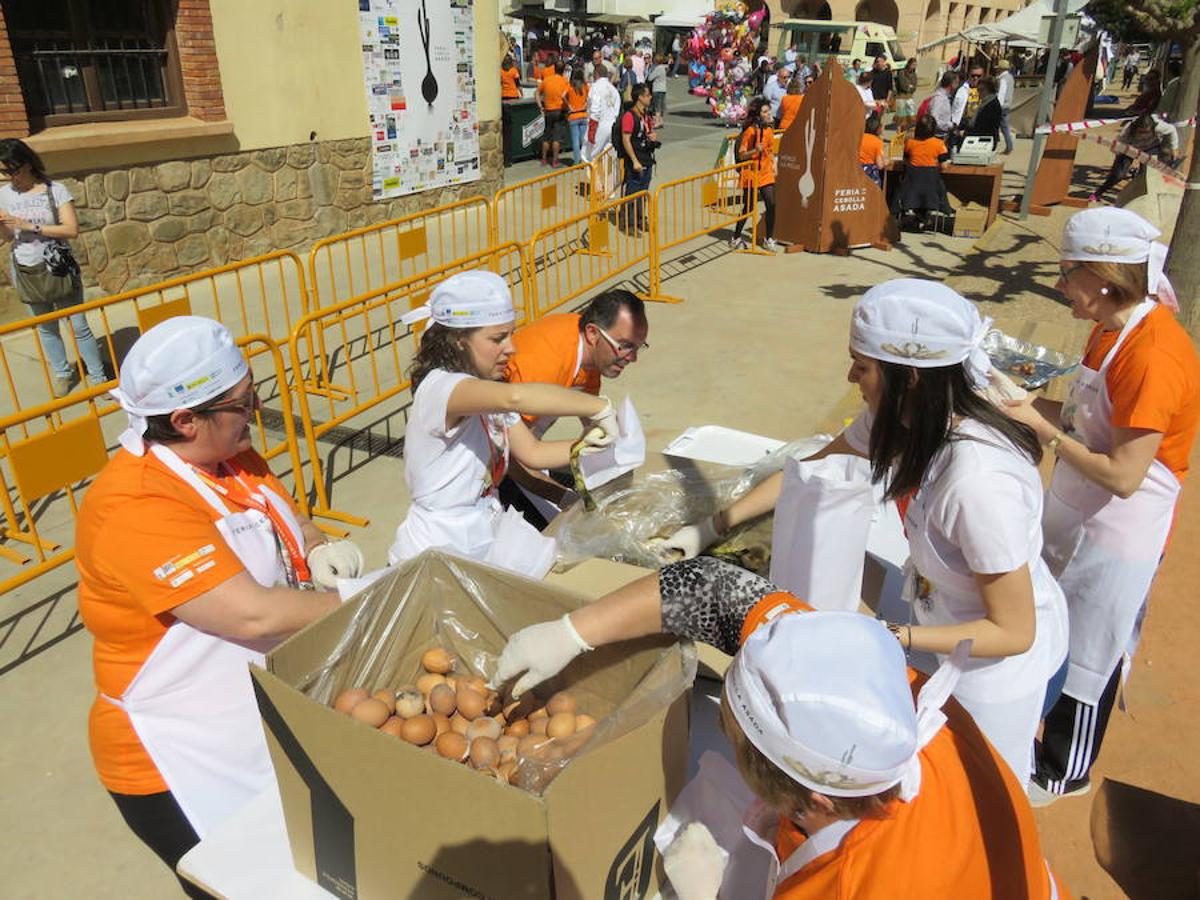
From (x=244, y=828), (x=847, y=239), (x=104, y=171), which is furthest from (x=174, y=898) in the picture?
(x=847, y=239)

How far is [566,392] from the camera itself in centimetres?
288

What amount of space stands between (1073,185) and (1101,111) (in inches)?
707

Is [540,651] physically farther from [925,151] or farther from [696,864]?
[925,151]

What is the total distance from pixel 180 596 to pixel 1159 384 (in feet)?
9.44

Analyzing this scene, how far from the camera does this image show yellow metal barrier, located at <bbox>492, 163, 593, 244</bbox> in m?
10.4

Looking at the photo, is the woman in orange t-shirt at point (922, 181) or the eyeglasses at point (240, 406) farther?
the woman in orange t-shirt at point (922, 181)

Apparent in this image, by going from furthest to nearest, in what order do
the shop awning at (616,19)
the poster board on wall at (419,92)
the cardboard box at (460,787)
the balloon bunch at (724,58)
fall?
1. the shop awning at (616,19)
2. the balloon bunch at (724,58)
3. the poster board on wall at (419,92)
4. the cardboard box at (460,787)

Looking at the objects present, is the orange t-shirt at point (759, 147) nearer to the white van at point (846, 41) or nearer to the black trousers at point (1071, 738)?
the black trousers at point (1071, 738)

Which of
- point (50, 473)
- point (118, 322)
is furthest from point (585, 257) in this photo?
point (50, 473)

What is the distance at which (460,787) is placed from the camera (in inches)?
54.1

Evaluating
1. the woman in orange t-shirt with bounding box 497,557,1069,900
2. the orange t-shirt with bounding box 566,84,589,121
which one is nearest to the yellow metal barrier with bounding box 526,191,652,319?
the orange t-shirt with bounding box 566,84,589,121

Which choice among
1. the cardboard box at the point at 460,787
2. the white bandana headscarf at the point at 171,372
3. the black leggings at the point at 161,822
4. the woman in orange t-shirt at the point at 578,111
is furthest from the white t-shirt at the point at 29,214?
the woman in orange t-shirt at the point at 578,111

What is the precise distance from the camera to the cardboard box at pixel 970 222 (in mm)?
12664

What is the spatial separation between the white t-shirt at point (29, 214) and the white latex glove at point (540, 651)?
631 cm
